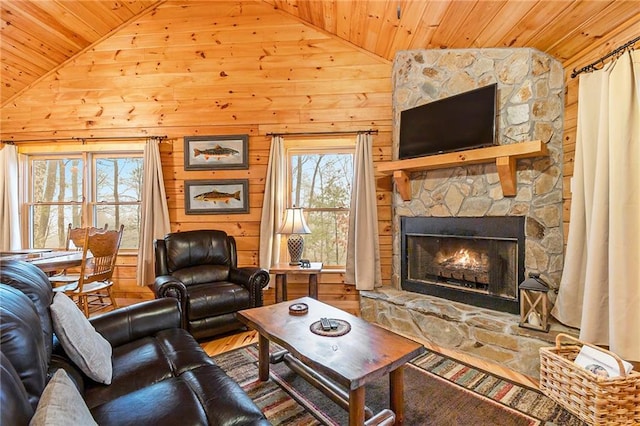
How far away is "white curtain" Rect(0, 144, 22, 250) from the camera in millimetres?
4059

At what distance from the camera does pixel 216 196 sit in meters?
4.03

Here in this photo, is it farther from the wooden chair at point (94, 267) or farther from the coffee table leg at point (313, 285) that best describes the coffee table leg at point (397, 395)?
the wooden chair at point (94, 267)

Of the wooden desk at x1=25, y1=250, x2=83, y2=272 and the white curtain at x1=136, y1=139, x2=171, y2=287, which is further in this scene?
the white curtain at x1=136, y1=139, x2=171, y2=287

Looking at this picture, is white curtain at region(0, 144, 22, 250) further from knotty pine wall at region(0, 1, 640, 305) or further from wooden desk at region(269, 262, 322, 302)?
wooden desk at region(269, 262, 322, 302)

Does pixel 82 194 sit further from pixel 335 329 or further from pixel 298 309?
pixel 335 329

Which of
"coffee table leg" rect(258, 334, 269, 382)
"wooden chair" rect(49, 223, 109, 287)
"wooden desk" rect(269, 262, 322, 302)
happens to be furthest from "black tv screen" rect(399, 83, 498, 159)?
"wooden chair" rect(49, 223, 109, 287)

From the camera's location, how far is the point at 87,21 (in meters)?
3.82

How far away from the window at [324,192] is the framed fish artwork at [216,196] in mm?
599

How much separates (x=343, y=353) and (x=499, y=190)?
2162 millimetres

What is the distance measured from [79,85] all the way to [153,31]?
4.01ft

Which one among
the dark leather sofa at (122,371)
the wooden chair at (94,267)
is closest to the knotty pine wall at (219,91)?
the wooden chair at (94,267)

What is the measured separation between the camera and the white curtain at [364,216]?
3623 mm

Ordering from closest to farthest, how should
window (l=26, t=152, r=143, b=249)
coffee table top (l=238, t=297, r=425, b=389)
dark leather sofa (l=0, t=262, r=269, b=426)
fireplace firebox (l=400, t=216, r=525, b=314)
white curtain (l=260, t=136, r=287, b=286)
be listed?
dark leather sofa (l=0, t=262, r=269, b=426)
coffee table top (l=238, t=297, r=425, b=389)
fireplace firebox (l=400, t=216, r=525, b=314)
white curtain (l=260, t=136, r=287, b=286)
window (l=26, t=152, r=143, b=249)

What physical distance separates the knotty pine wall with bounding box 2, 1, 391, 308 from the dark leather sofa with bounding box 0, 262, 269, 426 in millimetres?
2201
